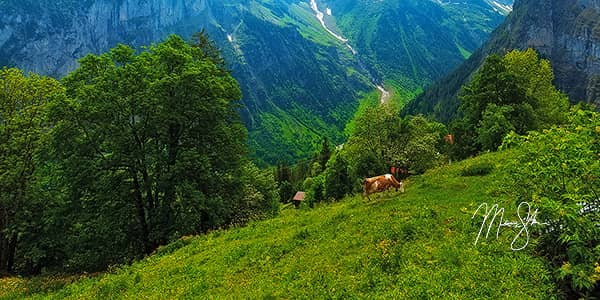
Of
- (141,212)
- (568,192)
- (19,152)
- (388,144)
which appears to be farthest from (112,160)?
(388,144)

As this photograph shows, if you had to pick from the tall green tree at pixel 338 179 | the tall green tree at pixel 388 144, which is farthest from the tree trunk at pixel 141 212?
the tall green tree at pixel 338 179

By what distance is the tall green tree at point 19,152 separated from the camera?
2998cm

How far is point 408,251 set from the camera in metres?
14.4

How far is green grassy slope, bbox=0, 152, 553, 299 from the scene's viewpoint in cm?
1172

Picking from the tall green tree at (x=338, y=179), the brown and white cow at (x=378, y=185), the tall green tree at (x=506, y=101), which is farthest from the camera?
the tall green tree at (x=338, y=179)

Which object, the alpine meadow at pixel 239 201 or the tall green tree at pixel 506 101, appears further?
the tall green tree at pixel 506 101

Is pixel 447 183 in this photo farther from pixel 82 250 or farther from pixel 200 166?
pixel 82 250

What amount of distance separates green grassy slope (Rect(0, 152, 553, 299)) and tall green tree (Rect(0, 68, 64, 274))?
7286 mm

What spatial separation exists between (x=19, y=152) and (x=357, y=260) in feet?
95.5

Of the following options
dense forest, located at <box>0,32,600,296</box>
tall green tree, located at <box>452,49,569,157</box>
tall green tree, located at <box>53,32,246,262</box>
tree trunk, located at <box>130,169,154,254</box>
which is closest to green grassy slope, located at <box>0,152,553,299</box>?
dense forest, located at <box>0,32,600,296</box>

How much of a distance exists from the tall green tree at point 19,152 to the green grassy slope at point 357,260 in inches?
287

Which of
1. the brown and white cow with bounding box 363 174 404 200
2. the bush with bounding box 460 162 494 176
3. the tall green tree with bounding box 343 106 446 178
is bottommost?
the bush with bounding box 460 162 494 176

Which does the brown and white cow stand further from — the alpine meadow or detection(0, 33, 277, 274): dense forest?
detection(0, 33, 277, 274): dense forest

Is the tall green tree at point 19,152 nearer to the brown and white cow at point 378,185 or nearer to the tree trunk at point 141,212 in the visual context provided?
the tree trunk at point 141,212
